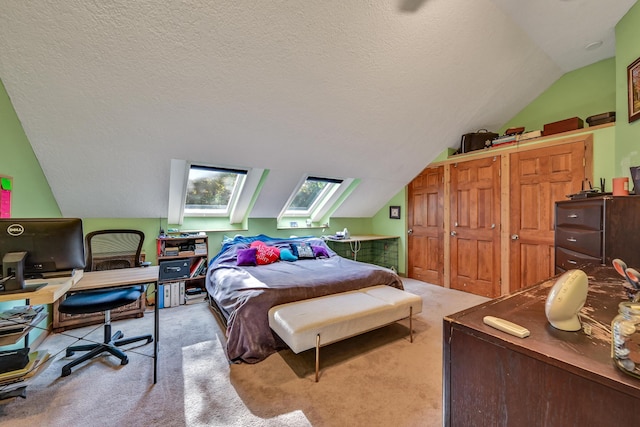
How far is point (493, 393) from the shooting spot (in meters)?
0.74

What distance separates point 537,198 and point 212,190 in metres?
4.37

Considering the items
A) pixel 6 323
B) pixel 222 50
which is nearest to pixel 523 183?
pixel 222 50

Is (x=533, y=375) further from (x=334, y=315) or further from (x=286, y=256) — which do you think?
(x=286, y=256)

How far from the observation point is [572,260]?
84.4 inches

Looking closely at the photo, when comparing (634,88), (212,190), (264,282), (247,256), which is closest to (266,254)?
(247,256)

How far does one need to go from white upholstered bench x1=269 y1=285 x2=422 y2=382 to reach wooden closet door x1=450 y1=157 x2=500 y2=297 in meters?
1.92

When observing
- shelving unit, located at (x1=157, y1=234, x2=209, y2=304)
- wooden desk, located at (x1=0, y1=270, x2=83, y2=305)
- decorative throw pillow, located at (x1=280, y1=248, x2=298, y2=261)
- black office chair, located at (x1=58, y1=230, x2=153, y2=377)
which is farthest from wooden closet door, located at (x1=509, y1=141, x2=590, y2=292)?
wooden desk, located at (x1=0, y1=270, x2=83, y2=305)

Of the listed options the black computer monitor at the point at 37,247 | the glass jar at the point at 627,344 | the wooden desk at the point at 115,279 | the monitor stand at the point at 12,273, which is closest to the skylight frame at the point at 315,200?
the wooden desk at the point at 115,279

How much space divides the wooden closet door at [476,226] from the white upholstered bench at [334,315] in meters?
1.92

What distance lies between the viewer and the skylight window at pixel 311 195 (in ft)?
14.3

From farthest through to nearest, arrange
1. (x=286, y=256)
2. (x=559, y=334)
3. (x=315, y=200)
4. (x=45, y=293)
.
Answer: (x=315, y=200)
(x=286, y=256)
(x=45, y=293)
(x=559, y=334)

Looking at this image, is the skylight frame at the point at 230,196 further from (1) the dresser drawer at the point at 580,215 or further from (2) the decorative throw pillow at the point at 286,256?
(1) the dresser drawer at the point at 580,215

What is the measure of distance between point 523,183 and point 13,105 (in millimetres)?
5257

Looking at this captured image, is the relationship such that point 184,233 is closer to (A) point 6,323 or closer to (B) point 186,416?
(A) point 6,323
